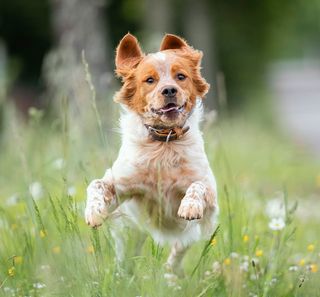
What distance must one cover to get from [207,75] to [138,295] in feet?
56.5

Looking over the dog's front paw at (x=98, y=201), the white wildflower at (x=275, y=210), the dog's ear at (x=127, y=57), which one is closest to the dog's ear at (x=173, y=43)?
the dog's ear at (x=127, y=57)

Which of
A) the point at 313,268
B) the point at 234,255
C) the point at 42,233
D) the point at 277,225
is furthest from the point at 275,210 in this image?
the point at 42,233

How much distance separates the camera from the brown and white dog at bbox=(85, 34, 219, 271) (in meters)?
4.80

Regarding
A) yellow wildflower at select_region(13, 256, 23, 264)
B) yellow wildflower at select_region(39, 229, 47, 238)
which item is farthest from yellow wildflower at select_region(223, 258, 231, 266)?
yellow wildflower at select_region(13, 256, 23, 264)

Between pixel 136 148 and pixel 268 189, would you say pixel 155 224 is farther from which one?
pixel 268 189

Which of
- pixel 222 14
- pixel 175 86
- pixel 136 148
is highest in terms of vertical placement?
pixel 222 14

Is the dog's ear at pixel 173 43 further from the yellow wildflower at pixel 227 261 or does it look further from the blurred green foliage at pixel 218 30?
the blurred green foliage at pixel 218 30

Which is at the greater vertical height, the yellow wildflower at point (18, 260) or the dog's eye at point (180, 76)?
the dog's eye at point (180, 76)

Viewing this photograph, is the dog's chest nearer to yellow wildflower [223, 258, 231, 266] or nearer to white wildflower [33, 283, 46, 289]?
yellow wildflower [223, 258, 231, 266]

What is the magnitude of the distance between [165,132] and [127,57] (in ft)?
1.68

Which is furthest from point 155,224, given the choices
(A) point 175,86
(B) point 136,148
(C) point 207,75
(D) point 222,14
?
(D) point 222,14

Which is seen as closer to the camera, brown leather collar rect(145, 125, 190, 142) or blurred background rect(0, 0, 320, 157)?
brown leather collar rect(145, 125, 190, 142)

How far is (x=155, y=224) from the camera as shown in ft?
16.2

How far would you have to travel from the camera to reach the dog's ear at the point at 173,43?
5.14 m
